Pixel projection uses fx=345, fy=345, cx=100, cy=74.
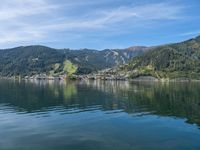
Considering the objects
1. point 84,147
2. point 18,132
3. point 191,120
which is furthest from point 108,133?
point 191,120

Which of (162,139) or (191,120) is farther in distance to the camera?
(191,120)

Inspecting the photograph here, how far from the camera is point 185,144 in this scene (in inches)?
2689

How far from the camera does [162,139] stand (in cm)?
7288

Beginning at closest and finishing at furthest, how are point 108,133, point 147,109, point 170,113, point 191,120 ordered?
point 108,133 → point 191,120 → point 170,113 → point 147,109

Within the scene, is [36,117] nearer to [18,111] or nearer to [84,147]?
[18,111]

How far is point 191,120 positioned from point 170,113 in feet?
50.9

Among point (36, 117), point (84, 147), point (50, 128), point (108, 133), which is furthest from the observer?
point (36, 117)

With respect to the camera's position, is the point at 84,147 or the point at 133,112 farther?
the point at 133,112

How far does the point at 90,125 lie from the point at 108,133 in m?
12.0

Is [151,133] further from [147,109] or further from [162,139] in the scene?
[147,109]

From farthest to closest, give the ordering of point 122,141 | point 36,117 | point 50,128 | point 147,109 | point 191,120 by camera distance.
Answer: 1. point 147,109
2. point 36,117
3. point 191,120
4. point 50,128
5. point 122,141

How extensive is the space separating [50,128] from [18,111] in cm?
3675

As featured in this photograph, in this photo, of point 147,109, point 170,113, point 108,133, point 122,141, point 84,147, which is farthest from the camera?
point 147,109

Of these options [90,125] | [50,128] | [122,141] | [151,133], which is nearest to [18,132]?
[50,128]
